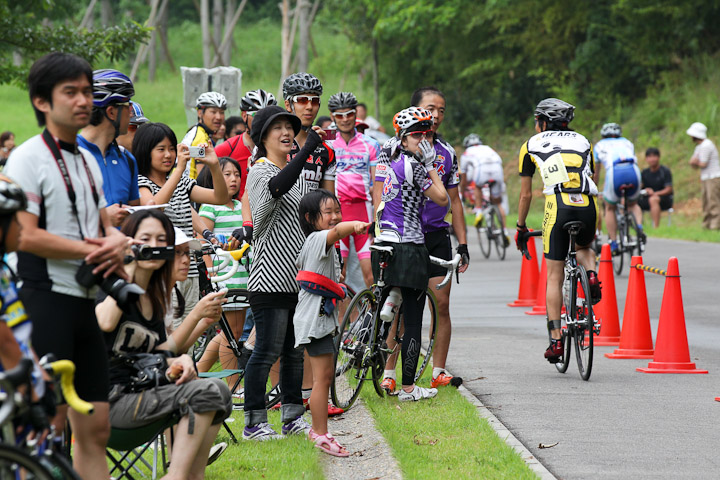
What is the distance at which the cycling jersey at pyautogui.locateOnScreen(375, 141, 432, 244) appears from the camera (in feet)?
27.2

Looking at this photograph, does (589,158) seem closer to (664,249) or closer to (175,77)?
(664,249)

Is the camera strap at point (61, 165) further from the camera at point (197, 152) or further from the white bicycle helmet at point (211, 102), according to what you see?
the white bicycle helmet at point (211, 102)

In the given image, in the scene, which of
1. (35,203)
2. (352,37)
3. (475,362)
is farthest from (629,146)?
(352,37)

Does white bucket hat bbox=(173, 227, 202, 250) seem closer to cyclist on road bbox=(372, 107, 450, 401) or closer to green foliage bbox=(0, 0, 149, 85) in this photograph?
cyclist on road bbox=(372, 107, 450, 401)

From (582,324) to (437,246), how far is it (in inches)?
55.7

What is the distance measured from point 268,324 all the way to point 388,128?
44905mm

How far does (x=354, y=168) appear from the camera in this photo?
11.0 metres

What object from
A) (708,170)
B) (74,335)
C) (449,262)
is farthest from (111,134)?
(708,170)

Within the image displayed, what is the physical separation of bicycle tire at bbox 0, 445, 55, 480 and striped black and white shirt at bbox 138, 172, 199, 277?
367cm

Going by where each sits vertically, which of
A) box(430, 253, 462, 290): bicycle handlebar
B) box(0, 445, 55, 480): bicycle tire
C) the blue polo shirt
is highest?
the blue polo shirt

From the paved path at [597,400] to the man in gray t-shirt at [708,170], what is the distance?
28.5 feet

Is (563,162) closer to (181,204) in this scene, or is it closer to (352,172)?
(352,172)

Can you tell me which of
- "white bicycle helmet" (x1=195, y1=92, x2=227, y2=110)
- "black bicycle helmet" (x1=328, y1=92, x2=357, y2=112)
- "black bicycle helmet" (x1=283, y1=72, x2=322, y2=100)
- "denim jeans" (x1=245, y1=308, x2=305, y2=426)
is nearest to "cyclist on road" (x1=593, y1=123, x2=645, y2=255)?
"black bicycle helmet" (x1=328, y1=92, x2=357, y2=112)

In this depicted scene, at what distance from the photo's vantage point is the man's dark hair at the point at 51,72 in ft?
15.1
